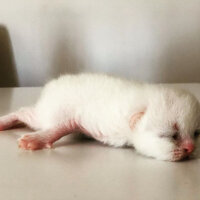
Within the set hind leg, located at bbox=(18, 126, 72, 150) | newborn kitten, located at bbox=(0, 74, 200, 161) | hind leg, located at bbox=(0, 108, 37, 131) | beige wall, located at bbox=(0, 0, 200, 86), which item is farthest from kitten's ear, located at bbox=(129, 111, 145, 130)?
beige wall, located at bbox=(0, 0, 200, 86)

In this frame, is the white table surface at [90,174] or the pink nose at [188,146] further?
the pink nose at [188,146]

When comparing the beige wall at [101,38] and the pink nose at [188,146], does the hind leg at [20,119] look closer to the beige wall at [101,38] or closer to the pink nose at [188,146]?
the pink nose at [188,146]

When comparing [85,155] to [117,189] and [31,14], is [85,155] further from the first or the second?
[31,14]

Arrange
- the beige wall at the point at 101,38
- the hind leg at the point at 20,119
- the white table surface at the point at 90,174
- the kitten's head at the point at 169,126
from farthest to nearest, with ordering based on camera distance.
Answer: the beige wall at the point at 101,38 → the hind leg at the point at 20,119 → the kitten's head at the point at 169,126 → the white table surface at the point at 90,174

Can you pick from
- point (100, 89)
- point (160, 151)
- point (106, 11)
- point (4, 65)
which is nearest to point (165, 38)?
point (106, 11)

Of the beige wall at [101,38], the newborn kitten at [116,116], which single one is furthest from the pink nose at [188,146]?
the beige wall at [101,38]

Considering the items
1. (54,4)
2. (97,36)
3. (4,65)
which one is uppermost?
(54,4)
